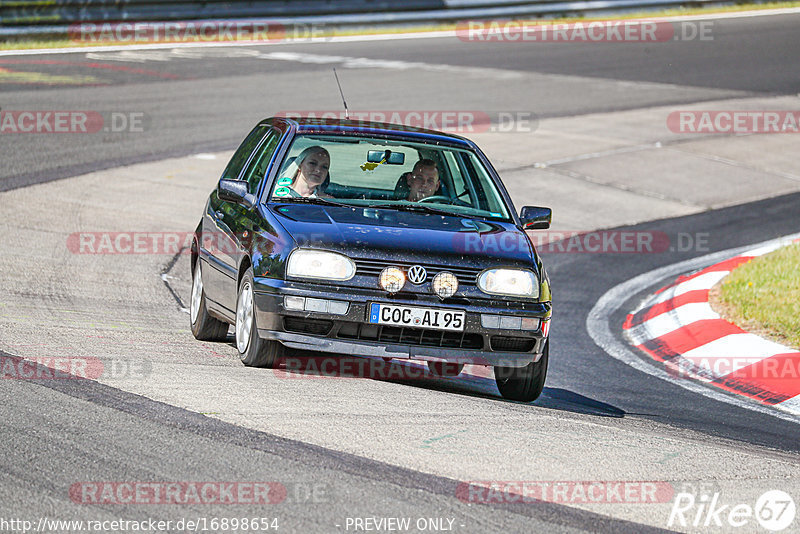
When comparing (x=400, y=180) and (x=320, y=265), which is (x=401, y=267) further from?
(x=400, y=180)

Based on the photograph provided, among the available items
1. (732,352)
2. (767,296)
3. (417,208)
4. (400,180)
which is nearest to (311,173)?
(400,180)

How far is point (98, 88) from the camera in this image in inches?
813

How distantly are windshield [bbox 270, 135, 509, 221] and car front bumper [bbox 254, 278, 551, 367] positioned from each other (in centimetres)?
97

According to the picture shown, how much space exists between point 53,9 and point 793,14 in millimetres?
21710

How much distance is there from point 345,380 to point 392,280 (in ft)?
2.15

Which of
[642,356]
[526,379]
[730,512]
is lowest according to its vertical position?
[642,356]

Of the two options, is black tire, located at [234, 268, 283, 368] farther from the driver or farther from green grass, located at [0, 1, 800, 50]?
green grass, located at [0, 1, 800, 50]

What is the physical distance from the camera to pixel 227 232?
791cm

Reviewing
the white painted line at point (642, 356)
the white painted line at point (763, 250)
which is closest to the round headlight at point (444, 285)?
the white painted line at point (642, 356)

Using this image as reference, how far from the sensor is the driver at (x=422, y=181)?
26.5ft

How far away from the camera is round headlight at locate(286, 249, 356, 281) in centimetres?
681

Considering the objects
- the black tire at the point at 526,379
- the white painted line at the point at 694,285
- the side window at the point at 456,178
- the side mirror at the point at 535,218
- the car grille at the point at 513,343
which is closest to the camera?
the car grille at the point at 513,343

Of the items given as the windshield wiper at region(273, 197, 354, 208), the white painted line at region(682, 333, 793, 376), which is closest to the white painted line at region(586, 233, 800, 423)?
the white painted line at region(682, 333, 793, 376)

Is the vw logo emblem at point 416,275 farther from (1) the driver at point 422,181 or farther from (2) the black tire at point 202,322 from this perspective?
(2) the black tire at point 202,322
